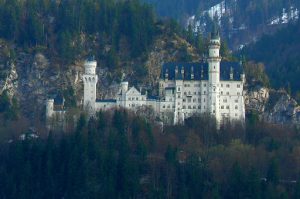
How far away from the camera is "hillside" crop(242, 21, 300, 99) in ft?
488

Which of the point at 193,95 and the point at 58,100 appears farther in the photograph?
the point at 58,100

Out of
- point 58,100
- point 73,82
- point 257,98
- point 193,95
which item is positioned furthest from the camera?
point 73,82

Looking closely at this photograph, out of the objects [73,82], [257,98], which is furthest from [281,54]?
[73,82]

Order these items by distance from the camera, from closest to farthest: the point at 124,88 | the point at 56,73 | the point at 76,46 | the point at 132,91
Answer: the point at 132,91, the point at 124,88, the point at 56,73, the point at 76,46

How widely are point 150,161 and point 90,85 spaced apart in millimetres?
17430

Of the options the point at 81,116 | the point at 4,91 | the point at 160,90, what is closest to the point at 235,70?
the point at 160,90

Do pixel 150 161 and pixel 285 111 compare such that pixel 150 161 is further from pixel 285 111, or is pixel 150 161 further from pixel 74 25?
pixel 74 25

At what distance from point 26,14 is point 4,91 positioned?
1592cm

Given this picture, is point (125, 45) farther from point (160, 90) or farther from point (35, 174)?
point (35, 174)

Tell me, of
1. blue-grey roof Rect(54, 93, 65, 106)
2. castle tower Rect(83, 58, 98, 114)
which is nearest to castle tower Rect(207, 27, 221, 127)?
castle tower Rect(83, 58, 98, 114)

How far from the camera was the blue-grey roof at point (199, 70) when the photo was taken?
121 m

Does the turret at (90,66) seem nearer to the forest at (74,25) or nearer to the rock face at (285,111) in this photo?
the forest at (74,25)

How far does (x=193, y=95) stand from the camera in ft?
394

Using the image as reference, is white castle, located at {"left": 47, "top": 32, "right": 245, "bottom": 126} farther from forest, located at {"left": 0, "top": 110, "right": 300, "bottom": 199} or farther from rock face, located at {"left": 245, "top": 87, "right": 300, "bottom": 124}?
rock face, located at {"left": 245, "top": 87, "right": 300, "bottom": 124}
